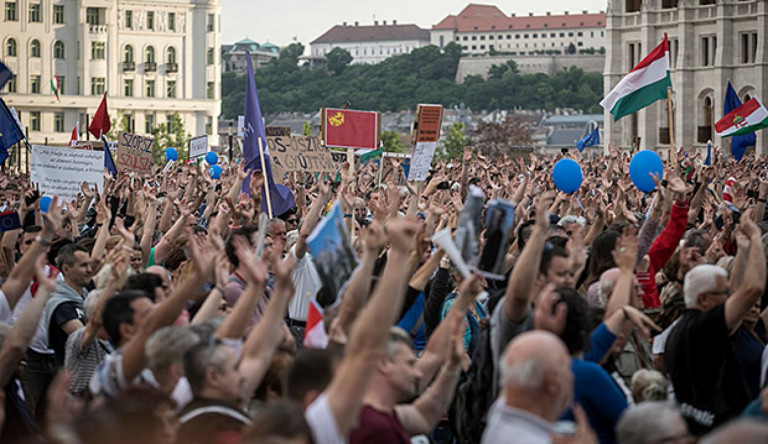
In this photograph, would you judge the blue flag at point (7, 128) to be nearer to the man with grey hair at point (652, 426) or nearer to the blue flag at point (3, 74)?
the blue flag at point (3, 74)

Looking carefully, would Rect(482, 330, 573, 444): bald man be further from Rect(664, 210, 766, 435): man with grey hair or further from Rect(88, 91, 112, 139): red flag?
Rect(88, 91, 112, 139): red flag

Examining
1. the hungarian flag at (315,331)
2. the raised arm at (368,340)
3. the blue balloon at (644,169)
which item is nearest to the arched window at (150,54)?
the blue balloon at (644,169)

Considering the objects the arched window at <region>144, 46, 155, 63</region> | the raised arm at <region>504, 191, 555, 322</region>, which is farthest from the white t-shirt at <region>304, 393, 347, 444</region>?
the arched window at <region>144, 46, 155, 63</region>

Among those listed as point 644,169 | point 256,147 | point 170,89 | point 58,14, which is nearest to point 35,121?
point 58,14

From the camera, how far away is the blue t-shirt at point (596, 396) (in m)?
5.64

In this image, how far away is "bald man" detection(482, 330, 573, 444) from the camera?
15.0 ft

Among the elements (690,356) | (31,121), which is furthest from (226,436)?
(31,121)

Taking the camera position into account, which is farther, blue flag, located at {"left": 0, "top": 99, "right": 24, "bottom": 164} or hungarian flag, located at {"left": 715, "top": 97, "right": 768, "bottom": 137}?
hungarian flag, located at {"left": 715, "top": 97, "right": 768, "bottom": 137}

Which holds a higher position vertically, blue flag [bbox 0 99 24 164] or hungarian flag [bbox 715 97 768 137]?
hungarian flag [bbox 715 97 768 137]

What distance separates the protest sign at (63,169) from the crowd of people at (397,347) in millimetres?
4940

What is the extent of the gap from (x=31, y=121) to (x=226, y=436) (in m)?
86.4

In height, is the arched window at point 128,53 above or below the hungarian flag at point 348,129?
above

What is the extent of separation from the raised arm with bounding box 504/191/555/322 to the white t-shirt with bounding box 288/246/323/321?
339 cm

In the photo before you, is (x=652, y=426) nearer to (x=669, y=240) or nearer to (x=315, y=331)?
(x=315, y=331)
